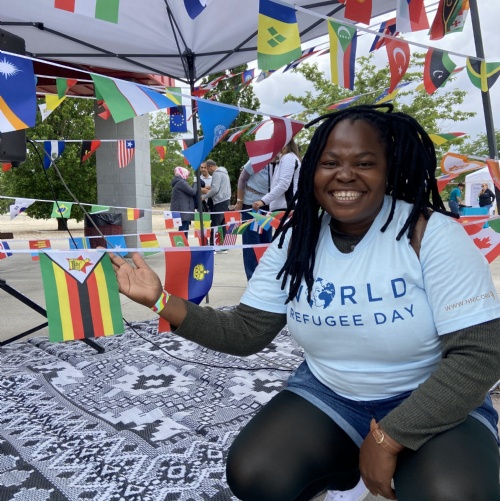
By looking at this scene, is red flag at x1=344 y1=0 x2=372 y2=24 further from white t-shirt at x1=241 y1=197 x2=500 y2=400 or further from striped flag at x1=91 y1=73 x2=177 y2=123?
white t-shirt at x1=241 y1=197 x2=500 y2=400

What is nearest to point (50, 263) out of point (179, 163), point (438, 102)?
point (438, 102)

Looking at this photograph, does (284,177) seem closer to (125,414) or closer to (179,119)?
(179,119)

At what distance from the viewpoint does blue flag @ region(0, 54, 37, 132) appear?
82.4 inches

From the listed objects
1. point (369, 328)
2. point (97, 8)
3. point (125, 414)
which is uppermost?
point (97, 8)

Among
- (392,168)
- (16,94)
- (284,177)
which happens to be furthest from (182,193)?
(392,168)

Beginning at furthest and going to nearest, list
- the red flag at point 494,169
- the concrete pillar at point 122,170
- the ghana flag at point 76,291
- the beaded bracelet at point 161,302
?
the concrete pillar at point 122,170
the red flag at point 494,169
the ghana flag at point 76,291
the beaded bracelet at point 161,302

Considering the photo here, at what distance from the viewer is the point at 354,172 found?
4.95 feet

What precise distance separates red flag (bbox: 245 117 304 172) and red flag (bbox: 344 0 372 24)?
849mm

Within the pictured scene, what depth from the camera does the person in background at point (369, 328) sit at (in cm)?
129

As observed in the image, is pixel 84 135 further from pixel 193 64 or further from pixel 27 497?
pixel 27 497

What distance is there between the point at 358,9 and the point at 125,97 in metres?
1.59

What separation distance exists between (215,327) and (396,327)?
600mm

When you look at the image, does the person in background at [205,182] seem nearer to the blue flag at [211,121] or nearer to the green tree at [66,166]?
the blue flag at [211,121]

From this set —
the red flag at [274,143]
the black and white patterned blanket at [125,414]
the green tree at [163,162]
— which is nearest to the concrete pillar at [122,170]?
the black and white patterned blanket at [125,414]
